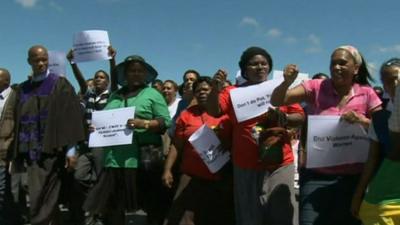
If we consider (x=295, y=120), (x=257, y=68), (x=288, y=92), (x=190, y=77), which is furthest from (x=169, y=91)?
(x=288, y=92)

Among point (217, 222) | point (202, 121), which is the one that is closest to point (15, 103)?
point (202, 121)

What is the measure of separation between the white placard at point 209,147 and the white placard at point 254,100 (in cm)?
41

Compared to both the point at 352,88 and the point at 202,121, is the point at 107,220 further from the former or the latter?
the point at 352,88

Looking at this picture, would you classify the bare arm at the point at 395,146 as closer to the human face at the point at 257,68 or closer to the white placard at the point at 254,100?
the white placard at the point at 254,100

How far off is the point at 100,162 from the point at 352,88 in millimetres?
3037

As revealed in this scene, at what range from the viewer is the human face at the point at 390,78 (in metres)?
3.67

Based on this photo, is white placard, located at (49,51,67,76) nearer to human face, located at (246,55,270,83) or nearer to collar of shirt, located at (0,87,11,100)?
collar of shirt, located at (0,87,11,100)

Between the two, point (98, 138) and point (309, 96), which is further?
point (98, 138)

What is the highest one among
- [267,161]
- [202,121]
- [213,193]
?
[202,121]

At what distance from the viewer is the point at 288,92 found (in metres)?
3.92

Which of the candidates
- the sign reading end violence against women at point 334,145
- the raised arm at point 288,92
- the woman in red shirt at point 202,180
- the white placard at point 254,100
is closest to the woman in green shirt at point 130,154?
the woman in red shirt at point 202,180

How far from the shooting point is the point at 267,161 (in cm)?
414

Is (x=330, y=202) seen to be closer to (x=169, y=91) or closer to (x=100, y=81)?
(x=169, y=91)

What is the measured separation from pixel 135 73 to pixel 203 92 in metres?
0.81
